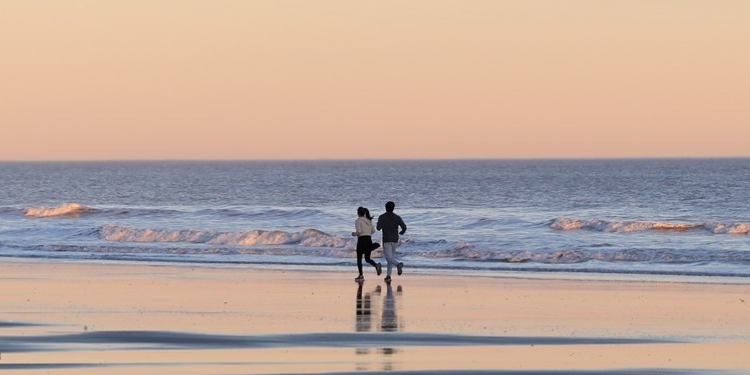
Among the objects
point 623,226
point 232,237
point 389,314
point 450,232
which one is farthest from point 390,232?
point 623,226

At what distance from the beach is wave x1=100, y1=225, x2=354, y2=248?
579 inches

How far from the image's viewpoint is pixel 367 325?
1841cm

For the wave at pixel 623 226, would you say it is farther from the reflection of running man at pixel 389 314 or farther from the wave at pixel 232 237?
the reflection of running man at pixel 389 314

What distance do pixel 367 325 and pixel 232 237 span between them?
26.7 metres

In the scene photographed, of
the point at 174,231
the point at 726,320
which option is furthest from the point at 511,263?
the point at 174,231

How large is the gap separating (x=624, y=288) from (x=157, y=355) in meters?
11.3

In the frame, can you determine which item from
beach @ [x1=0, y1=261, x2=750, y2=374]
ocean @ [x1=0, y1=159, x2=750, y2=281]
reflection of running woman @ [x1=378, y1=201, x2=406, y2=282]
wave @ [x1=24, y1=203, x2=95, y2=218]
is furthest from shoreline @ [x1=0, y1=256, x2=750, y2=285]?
wave @ [x1=24, y1=203, x2=95, y2=218]

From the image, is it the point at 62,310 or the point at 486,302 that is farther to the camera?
the point at 486,302

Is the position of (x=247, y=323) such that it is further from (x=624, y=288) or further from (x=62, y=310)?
(x=624, y=288)

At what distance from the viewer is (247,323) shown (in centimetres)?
1845

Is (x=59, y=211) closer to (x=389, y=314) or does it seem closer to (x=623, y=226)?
(x=623, y=226)

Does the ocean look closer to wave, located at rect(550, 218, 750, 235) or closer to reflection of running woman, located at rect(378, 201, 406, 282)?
wave, located at rect(550, 218, 750, 235)

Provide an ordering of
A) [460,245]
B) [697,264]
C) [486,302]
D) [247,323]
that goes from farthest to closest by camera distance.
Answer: [460,245], [697,264], [486,302], [247,323]

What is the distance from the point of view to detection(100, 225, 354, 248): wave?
42.0 metres
